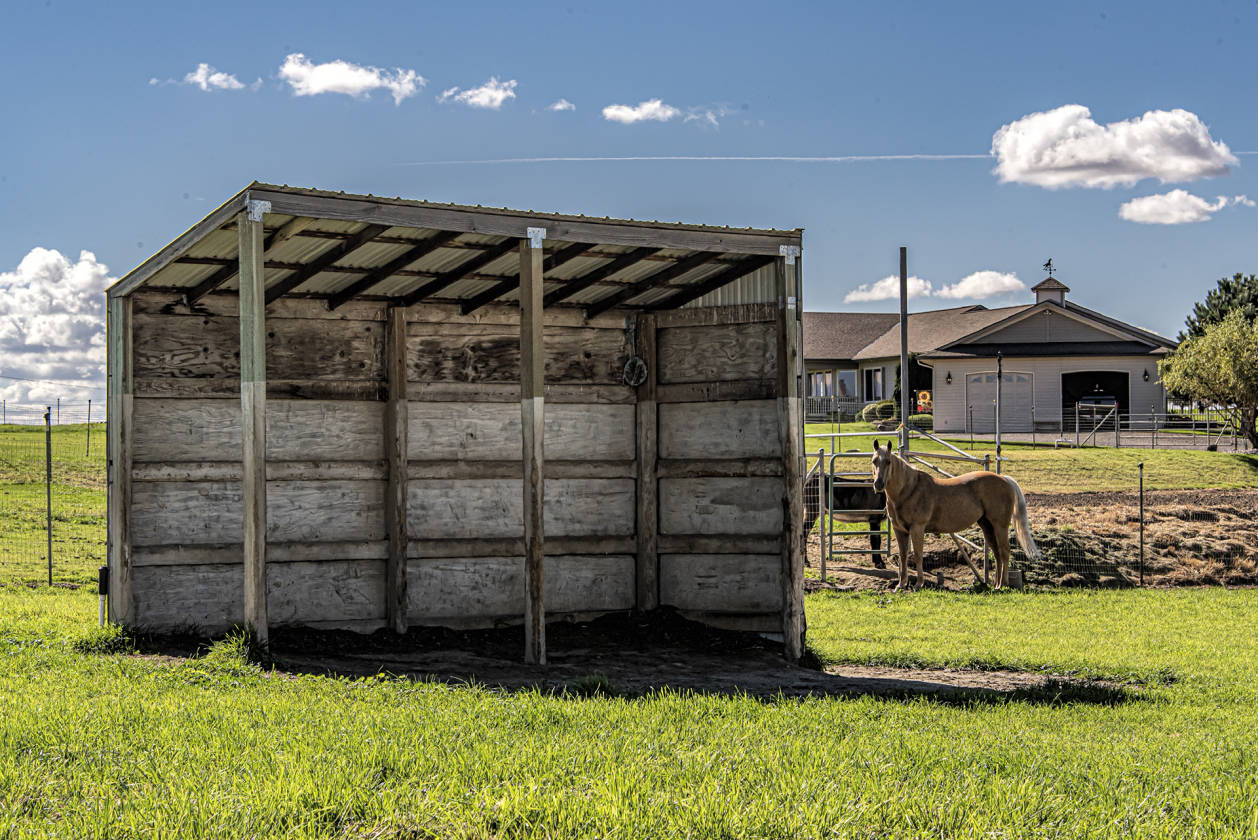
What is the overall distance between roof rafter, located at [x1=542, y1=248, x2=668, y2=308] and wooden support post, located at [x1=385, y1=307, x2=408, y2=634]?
5.14ft

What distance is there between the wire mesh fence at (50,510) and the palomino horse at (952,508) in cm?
1170

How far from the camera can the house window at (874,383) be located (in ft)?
172

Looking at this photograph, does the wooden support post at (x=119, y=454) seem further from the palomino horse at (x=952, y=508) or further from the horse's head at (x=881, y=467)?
the palomino horse at (x=952, y=508)

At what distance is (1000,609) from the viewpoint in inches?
575

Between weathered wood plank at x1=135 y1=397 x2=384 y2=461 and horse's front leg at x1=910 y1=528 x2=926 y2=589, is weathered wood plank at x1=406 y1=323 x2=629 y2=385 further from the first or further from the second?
horse's front leg at x1=910 y1=528 x2=926 y2=589

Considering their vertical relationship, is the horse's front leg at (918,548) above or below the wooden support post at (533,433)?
below

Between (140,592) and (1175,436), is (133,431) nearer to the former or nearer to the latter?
(140,592)

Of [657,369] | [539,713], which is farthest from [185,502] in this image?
[539,713]

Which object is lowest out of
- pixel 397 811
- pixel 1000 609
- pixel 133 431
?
pixel 1000 609

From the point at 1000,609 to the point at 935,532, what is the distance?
7.76ft

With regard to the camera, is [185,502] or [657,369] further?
[657,369]

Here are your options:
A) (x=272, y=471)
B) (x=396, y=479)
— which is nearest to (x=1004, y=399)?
(x=396, y=479)

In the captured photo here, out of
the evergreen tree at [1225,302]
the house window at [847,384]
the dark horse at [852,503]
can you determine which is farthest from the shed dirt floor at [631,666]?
the evergreen tree at [1225,302]

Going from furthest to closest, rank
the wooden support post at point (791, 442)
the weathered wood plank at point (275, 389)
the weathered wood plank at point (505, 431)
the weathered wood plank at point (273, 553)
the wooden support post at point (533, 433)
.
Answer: the weathered wood plank at point (505, 431)
the weathered wood plank at point (275, 389)
the weathered wood plank at point (273, 553)
the wooden support post at point (791, 442)
the wooden support post at point (533, 433)
